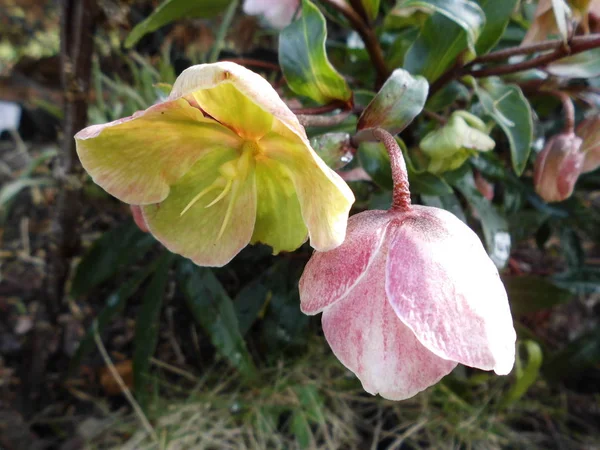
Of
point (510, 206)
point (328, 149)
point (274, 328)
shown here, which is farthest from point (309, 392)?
point (328, 149)

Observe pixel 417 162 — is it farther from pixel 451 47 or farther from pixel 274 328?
pixel 274 328

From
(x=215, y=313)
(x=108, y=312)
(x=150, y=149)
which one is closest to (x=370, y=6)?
(x=150, y=149)

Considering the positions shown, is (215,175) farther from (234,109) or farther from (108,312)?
(108,312)

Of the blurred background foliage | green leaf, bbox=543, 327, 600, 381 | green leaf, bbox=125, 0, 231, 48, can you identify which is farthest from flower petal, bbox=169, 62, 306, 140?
green leaf, bbox=543, 327, 600, 381

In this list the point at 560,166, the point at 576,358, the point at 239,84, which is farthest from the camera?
the point at 576,358

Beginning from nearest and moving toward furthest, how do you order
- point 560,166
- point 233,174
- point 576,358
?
point 233,174 < point 560,166 < point 576,358
